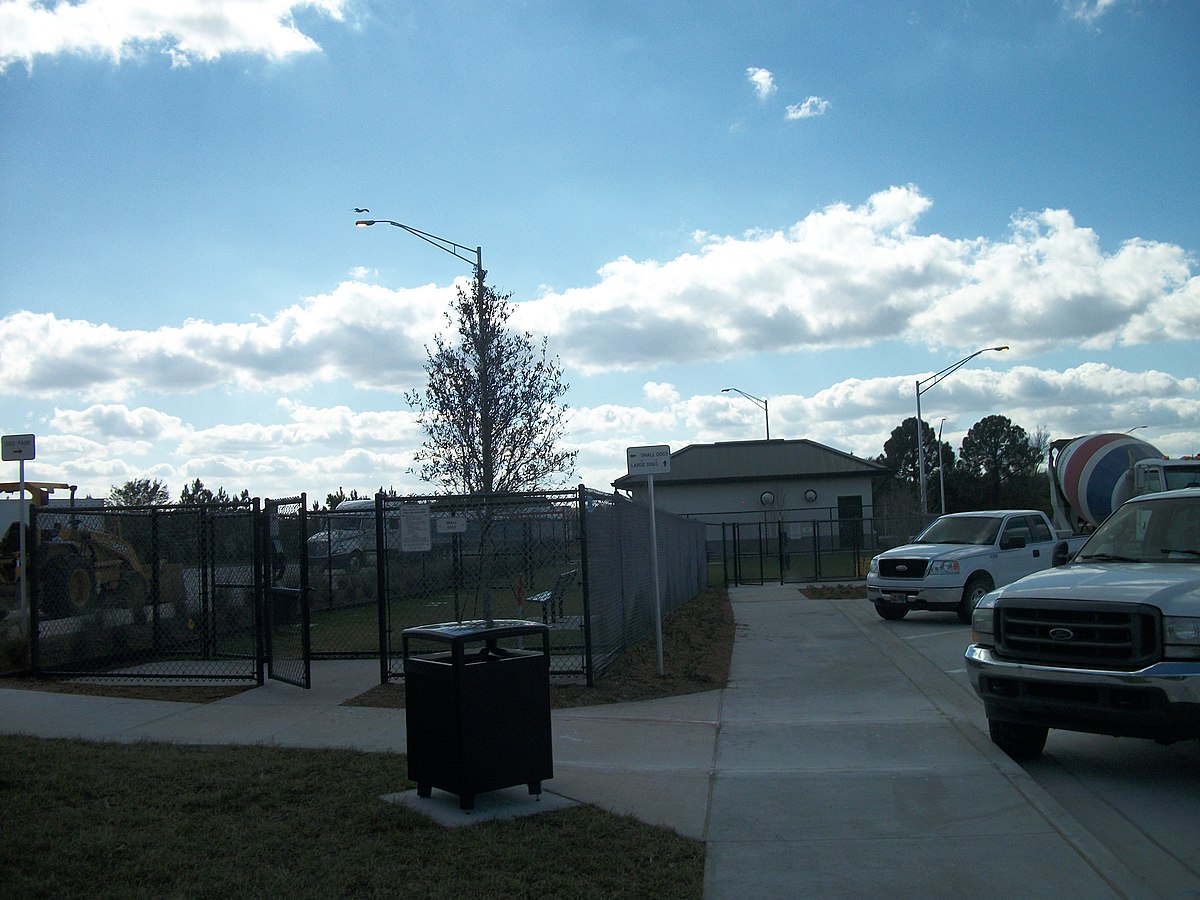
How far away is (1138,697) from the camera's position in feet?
21.5

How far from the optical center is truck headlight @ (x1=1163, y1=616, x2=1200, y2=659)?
646 cm

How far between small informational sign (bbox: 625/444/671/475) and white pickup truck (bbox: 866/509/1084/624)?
284 inches

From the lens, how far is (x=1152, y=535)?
8.06m

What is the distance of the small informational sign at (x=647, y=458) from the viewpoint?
11828 mm

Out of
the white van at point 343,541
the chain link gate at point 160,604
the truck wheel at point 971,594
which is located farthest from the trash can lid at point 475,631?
the truck wheel at point 971,594

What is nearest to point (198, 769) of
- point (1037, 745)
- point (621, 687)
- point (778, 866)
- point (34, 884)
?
point (34, 884)

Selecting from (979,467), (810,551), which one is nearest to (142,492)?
(810,551)

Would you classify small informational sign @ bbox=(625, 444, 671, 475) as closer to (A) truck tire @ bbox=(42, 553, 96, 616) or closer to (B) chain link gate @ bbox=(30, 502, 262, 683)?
(B) chain link gate @ bbox=(30, 502, 262, 683)

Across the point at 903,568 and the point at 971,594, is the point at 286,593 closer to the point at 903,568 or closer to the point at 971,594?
the point at 903,568

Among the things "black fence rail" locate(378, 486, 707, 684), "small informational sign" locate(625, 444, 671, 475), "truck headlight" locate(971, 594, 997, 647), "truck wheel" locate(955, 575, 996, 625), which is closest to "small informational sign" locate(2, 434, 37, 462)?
"black fence rail" locate(378, 486, 707, 684)

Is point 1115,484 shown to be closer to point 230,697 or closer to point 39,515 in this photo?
point 230,697

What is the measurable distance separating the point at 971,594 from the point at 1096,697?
1081 cm

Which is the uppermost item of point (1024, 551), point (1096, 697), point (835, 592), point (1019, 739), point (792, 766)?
point (1024, 551)

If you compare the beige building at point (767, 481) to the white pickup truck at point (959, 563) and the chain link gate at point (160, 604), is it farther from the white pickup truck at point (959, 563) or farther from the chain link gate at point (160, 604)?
the chain link gate at point (160, 604)
